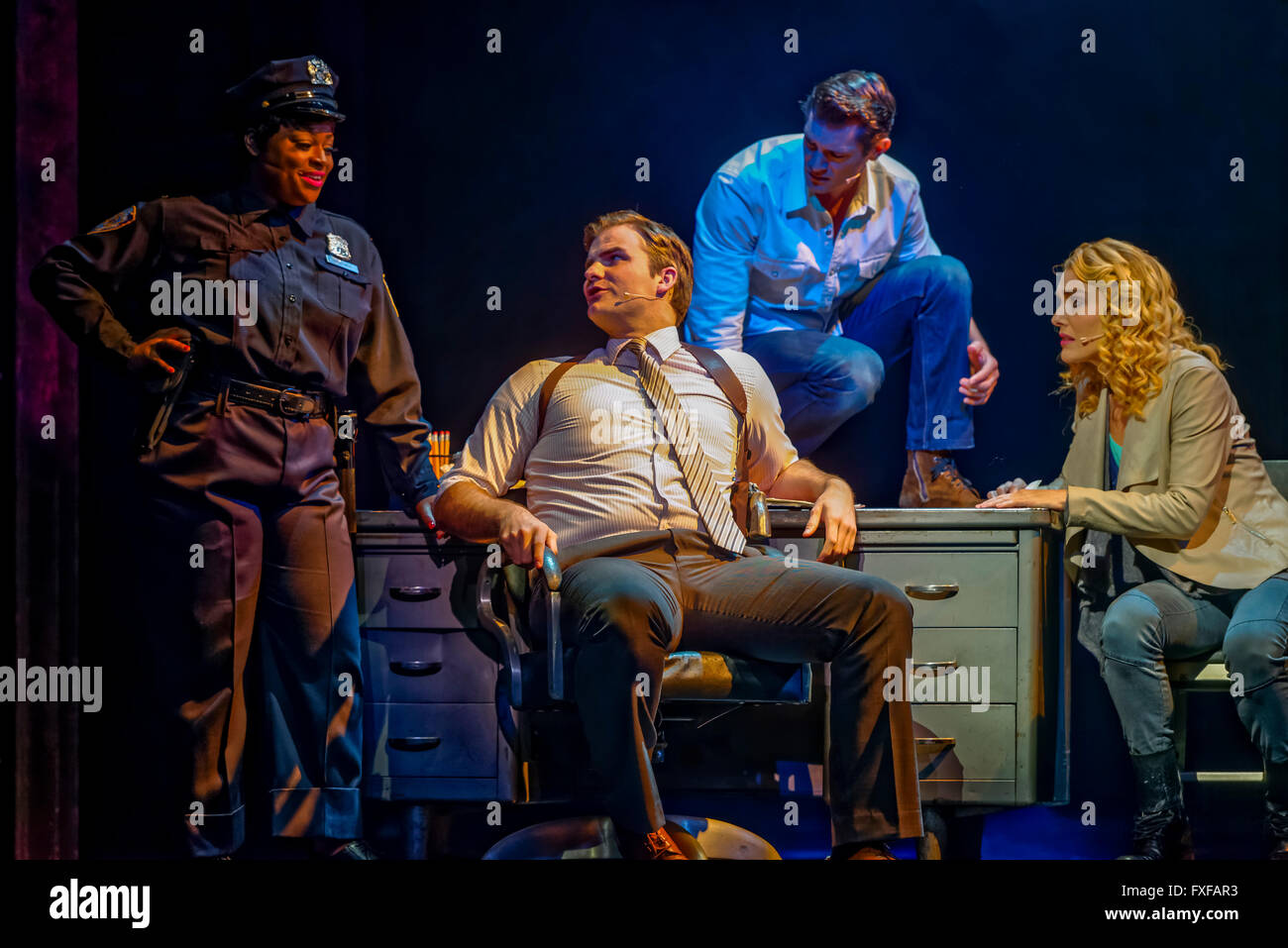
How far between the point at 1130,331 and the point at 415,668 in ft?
7.08

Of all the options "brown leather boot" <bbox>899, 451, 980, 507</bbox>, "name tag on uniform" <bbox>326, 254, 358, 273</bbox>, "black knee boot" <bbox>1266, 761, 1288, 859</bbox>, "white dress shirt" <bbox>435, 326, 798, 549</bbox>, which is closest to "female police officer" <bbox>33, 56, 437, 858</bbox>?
"name tag on uniform" <bbox>326, 254, 358, 273</bbox>

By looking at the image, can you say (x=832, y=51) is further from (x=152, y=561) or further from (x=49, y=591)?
(x=49, y=591)

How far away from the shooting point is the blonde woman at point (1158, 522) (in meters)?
3.27

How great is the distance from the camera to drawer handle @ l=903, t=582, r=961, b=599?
136 inches

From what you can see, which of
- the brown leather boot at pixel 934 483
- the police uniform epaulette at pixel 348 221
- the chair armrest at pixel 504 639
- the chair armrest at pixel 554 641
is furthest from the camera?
the brown leather boot at pixel 934 483

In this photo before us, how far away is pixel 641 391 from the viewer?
342 centimetres

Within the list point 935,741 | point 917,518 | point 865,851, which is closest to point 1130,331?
point 917,518

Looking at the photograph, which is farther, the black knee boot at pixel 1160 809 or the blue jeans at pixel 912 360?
the blue jeans at pixel 912 360

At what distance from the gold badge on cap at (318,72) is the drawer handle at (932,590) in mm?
2084

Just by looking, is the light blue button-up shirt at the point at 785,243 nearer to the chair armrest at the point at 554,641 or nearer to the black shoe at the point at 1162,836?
the chair armrest at the point at 554,641

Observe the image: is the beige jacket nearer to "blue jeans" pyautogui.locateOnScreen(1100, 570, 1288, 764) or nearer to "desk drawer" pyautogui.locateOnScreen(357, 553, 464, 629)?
"blue jeans" pyautogui.locateOnScreen(1100, 570, 1288, 764)

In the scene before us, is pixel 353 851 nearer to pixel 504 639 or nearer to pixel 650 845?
pixel 504 639

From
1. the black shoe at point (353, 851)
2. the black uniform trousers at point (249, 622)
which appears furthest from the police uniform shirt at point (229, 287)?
the black shoe at point (353, 851)
